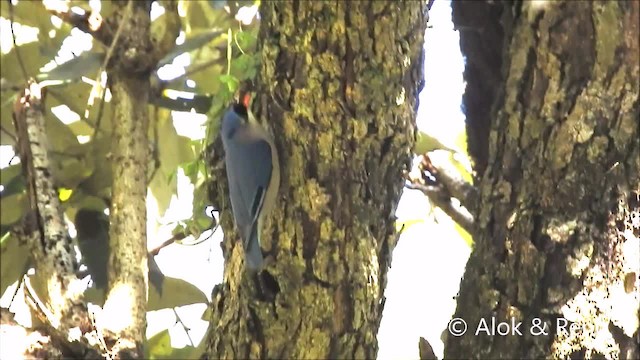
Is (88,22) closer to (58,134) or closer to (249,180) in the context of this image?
(58,134)

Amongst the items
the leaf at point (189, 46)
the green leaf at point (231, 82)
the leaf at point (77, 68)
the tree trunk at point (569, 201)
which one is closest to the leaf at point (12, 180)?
the leaf at point (77, 68)

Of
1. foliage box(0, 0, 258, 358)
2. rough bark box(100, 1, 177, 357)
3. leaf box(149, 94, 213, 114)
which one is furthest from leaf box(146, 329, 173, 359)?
leaf box(149, 94, 213, 114)

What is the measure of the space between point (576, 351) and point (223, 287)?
337 millimetres

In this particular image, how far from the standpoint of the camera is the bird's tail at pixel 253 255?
28.5 inches

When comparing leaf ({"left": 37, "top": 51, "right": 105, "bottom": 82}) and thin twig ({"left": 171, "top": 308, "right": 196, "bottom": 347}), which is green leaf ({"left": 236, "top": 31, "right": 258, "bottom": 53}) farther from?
thin twig ({"left": 171, "top": 308, "right": 196, "bottom": 347})

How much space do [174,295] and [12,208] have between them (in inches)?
10.4

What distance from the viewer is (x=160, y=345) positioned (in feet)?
3.72

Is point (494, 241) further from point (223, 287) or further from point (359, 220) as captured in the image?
point (223, 287)

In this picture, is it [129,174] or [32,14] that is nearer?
[129,174]

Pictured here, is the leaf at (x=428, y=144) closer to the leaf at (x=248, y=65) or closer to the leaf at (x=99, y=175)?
the leaf at (x=248, y=65)

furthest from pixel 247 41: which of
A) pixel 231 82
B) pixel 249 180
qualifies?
pixel 249 180

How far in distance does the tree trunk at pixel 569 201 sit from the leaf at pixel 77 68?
55cm

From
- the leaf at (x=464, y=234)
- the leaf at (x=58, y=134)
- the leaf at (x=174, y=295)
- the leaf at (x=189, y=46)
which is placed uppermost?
→ the leaf at (x=189, y=46)

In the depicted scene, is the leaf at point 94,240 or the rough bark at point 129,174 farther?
the leaf at point 94,240
